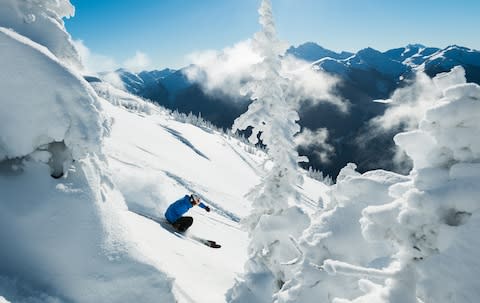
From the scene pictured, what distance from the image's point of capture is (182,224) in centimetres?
1538

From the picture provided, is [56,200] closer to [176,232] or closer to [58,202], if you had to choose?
[58,202]

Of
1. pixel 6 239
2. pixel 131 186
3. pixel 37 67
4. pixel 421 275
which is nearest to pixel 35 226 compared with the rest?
pixel 6 239

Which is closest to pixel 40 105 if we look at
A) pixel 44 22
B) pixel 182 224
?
pixel 44 22

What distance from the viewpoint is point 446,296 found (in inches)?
141

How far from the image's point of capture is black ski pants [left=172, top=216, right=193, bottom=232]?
15178 millimetres

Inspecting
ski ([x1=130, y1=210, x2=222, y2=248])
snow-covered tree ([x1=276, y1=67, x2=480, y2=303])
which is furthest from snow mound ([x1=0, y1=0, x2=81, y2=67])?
snow-covered tree ([x1=276, y1=67, x2=480, y2=303])

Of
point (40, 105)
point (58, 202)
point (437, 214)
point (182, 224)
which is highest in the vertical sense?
point (40, 105)

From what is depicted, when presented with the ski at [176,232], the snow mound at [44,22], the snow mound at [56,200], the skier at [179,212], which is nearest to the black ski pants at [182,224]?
the skier at [179,212]

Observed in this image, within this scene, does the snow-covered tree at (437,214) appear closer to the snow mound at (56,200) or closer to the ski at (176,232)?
the snow mound at (56,200)

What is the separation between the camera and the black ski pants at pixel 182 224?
15.2 m

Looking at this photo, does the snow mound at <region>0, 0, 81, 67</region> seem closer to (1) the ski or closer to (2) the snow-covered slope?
(2) the snow-covered slope

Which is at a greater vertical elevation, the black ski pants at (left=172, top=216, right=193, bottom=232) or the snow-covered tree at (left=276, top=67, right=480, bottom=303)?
the snow-covered tree at (left=276, top=67, right=480, bottom=303)

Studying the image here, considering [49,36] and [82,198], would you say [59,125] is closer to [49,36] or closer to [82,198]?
[82,198]

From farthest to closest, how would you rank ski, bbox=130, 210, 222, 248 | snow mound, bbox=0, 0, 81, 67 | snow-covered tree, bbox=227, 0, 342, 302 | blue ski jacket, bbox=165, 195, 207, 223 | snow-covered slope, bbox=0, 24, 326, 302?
blue ski jacket, bbox=165, 195, 207, 223 < ski, bbox=130, 210, 222, 248 < snow-covered tree, bbox=227, 0, 342, 302 < snow mound, bbox=0, 0, 81, 67 < snow-covered slope, bbox=0, 24, 326, 302
